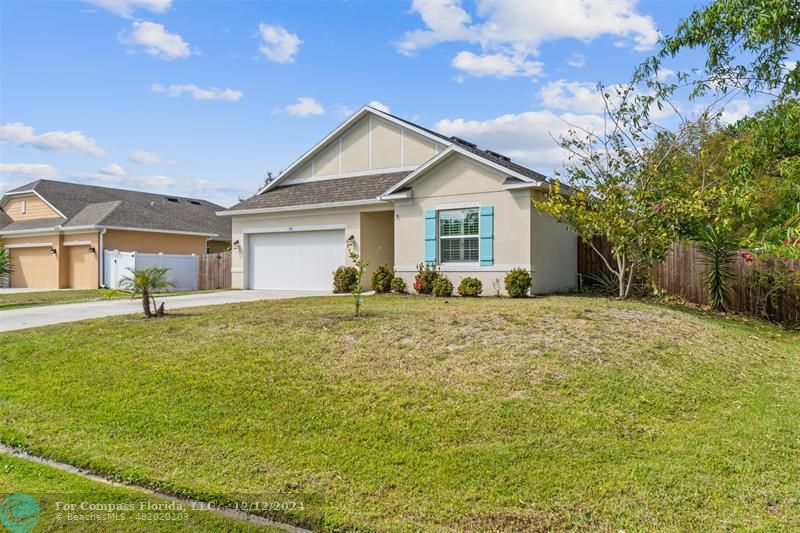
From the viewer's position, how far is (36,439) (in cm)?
573

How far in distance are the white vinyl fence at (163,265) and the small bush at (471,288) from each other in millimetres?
13180

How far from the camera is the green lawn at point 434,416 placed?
4176mm

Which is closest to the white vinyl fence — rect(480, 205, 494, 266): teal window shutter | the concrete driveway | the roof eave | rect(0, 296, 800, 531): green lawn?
the roof eave

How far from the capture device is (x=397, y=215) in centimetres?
1759

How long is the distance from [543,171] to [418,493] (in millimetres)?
15407

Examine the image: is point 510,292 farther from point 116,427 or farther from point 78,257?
point 78,257

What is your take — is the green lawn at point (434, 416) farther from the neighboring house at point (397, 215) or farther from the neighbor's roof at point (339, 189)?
the neighbor's roof at point (339, 189)

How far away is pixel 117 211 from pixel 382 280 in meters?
16.5

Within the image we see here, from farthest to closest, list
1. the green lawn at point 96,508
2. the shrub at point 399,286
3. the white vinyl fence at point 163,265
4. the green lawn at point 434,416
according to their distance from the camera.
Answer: the white vinyl fence at point 163,265 → the shrub at point 399,286 → the green lawn at point 434,416 → the green lawn at point 96,508

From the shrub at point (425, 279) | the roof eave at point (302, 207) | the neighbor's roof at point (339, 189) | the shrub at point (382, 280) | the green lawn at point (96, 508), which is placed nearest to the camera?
the green lawn at point (96, 508)

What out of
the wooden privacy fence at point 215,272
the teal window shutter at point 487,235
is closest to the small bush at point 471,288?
the teal window shutter at point 487,235

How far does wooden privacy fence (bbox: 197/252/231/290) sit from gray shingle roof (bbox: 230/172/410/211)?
2622mm

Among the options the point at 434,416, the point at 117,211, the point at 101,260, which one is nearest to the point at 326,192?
the point at 101,260

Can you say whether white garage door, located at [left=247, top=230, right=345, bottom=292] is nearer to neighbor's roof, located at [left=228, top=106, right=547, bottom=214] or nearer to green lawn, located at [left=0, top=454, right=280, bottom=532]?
neighbor's roof, located at [left=228, top=106, right=547, bottom=214]
